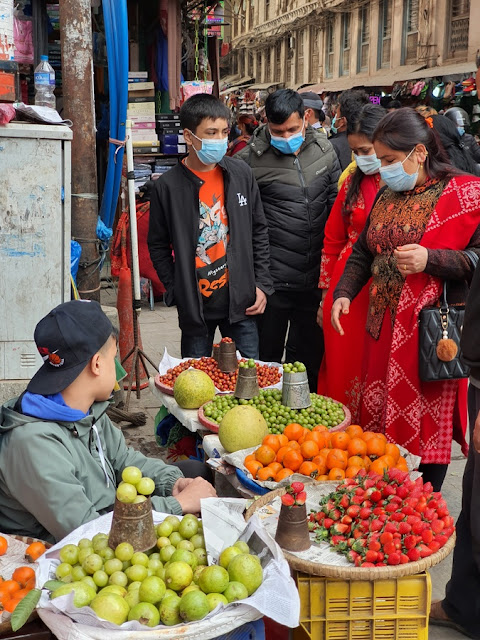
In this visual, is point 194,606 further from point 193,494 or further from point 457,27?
point 457,27

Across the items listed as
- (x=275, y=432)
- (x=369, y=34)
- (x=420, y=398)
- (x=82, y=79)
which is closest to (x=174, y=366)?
(x=275, y=432)

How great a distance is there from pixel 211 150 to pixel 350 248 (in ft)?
3.14

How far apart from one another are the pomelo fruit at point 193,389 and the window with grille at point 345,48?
25.2 m

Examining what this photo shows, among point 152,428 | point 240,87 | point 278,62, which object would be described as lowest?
point 152,428

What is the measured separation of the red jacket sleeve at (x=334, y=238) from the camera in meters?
4.44

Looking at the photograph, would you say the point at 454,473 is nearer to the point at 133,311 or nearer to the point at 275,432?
the point at 275,432

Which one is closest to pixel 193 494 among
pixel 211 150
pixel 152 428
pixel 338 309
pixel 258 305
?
pixel 338 309

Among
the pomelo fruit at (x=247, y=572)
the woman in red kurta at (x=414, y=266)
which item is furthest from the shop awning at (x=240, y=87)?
the pomelo fruit at (x=247, y=572)

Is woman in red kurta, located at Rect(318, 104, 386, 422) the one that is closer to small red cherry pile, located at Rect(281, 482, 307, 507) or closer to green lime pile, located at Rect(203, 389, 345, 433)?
green lime pile, located at Rect(203, 389, 345, 433)

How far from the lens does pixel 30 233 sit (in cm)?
468

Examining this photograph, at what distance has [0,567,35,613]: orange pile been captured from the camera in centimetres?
215

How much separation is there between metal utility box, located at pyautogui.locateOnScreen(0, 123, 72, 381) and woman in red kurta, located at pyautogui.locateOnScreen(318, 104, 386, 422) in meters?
1.63

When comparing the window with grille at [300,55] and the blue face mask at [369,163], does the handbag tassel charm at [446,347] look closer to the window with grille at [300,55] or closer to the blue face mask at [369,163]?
the blue face mask at [369,163]

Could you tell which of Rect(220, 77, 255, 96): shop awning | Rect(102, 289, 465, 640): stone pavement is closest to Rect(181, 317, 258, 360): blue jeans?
Rect(102, 289, 465, 640): stone pavement
